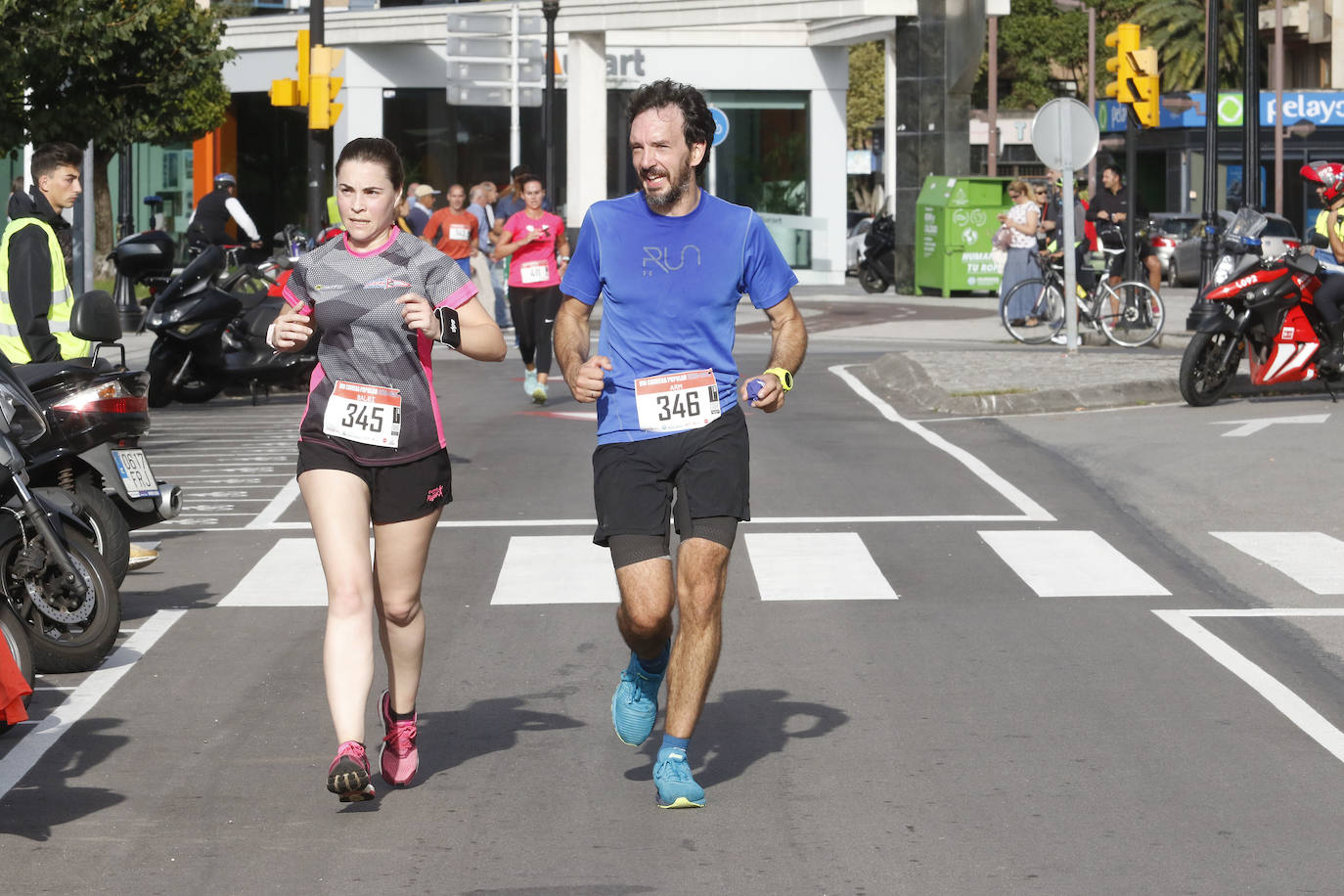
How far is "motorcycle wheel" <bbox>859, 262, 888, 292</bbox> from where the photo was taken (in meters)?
36.7

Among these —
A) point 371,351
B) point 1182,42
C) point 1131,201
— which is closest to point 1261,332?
point 1131,201

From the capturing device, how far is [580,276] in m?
5.94

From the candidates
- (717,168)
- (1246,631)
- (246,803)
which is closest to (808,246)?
(717,168)

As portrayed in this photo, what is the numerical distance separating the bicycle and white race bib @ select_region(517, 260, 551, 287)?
301 inches

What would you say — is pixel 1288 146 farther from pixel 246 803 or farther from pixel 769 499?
pixel 246 803

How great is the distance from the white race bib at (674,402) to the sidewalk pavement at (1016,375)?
1155cm

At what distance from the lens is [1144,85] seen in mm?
26594

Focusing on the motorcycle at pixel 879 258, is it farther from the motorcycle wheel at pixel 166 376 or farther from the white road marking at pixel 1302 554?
the white road marking at pixel 1302 554

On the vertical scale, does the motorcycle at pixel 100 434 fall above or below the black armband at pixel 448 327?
below

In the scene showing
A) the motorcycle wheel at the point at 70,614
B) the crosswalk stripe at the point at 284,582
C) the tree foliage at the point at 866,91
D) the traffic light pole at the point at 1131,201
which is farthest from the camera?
the tree foliage at the point at 866,91

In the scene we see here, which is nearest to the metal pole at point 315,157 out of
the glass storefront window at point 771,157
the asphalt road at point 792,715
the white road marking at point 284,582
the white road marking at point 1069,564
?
the asphalt road at point 792,715

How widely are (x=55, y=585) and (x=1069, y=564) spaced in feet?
15.2

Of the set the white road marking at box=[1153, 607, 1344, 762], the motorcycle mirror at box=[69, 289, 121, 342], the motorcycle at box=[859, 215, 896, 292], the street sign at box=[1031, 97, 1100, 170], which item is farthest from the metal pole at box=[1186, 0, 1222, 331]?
the motorcycle mirror at box=[69, 289, 121, 342]

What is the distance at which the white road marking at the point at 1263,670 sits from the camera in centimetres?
659
